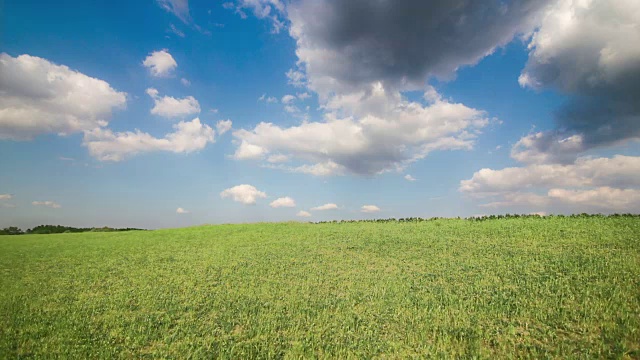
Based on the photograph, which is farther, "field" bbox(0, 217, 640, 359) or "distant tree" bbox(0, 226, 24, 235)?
"distant tree" bbox(0, 226, 24, 235)

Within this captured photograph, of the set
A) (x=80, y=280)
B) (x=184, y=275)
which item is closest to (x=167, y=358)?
(x=184, y=275)

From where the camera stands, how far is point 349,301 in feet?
50.7

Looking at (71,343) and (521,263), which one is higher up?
(521,263)

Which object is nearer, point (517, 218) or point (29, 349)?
point (29, 349)

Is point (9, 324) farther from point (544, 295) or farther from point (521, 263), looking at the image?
point (521, 263)

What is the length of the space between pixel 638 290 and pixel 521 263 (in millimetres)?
6027

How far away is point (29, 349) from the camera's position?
11.6 m

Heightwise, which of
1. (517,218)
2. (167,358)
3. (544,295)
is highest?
(517,218)

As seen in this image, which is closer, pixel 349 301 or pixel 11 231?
pixel 349 301

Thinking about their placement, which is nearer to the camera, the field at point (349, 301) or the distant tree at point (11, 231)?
the field at point (349, 301)

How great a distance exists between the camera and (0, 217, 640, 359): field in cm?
1128

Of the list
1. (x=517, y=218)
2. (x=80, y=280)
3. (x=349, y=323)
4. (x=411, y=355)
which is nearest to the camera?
(x=411, y=355)

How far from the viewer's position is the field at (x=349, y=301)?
11281mm

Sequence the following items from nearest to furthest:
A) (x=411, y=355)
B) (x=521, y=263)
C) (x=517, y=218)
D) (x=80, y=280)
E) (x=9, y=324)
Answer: (x=411, y=355)
(x=9, y=324)
(x=521, y=263)
(x=80, y=280)
(x=517, y=218)
